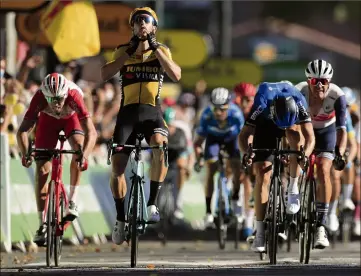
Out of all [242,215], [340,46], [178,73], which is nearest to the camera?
[178,73]

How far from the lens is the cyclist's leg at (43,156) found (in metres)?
16.4

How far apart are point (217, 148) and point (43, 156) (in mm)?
5357

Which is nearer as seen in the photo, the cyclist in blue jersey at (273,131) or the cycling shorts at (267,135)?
the cyclist in blue jersey at (273,131)

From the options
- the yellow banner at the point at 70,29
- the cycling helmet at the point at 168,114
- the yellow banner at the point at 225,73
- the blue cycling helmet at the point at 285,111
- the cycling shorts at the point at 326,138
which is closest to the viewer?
the blue cycling helmet at the point at 285,111

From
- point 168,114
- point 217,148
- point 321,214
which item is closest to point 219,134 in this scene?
point 217,148

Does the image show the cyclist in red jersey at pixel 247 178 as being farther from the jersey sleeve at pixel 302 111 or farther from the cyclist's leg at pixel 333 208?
the jersey sleeve at pixel 302 111

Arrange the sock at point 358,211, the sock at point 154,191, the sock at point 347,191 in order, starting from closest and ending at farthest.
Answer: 1. the sock at point 154,191
2. the sock at point 347,191
3. the sock at point 358,211

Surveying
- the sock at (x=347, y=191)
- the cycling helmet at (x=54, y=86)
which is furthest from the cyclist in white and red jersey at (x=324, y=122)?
the sock at (x=347, y=191)

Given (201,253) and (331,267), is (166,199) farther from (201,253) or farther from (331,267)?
(331,267)

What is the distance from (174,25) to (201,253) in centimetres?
8149

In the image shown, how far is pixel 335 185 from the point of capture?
19797 millimetres

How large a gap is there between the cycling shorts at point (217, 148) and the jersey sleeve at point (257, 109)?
495cm

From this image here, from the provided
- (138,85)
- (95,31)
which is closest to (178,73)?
(138,85)

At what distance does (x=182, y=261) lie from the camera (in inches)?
694
